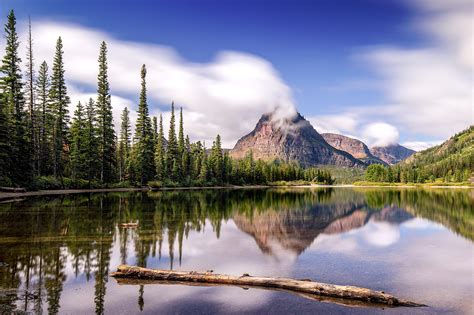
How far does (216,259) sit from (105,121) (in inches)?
2810

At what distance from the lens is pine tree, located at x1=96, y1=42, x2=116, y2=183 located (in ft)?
267

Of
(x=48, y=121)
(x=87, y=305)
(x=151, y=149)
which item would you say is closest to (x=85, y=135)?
(x=48, y=121)

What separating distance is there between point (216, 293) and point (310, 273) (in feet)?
16.3

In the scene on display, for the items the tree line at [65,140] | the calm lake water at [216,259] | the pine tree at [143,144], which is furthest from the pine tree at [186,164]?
the calm lake water at [216,259]

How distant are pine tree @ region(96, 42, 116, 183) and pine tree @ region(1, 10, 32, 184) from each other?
19.8m

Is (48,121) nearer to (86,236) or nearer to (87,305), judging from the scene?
(86,236)

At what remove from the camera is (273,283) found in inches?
548

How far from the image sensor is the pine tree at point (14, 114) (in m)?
53.7

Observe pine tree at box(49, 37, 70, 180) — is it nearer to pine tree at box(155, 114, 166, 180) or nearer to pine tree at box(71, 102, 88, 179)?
pine tree at box(71, 102, 88, 179)

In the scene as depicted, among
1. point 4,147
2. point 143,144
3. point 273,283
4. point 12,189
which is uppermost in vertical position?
point 143,144

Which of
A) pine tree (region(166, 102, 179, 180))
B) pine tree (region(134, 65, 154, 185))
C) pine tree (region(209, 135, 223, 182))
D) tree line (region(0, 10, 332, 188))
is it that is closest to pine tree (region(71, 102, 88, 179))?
tree line (region(0, 10, 332, 188))

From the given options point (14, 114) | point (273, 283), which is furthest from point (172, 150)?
point (273, 283)

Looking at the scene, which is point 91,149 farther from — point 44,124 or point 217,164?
point 217,164

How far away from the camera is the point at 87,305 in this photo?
11.8 meters
